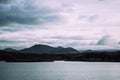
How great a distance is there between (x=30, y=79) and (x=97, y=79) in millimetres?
29169

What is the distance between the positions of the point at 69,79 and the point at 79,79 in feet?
14.2

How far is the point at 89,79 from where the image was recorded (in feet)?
368

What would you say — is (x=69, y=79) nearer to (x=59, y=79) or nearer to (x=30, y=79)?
(x=59, y=79)

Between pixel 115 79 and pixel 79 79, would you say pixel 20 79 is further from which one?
pixel 115 79

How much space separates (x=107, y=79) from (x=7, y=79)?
44055 mm

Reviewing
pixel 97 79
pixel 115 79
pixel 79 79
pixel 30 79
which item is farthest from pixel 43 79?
pixel 115 79

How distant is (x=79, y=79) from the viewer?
362 feet

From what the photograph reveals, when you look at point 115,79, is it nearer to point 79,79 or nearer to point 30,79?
point 79,79

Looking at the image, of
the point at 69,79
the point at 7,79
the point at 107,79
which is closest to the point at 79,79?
the point at 69,79

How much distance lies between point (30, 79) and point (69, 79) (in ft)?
55.5

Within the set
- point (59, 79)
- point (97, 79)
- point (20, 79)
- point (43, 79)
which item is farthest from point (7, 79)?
point (97, 79)

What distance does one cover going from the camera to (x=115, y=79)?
367ft

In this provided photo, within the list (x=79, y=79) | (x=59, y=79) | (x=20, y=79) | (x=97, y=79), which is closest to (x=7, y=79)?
(x=20, y=79)

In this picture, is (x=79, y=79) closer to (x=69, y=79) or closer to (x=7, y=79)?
(x=69, y=79)
